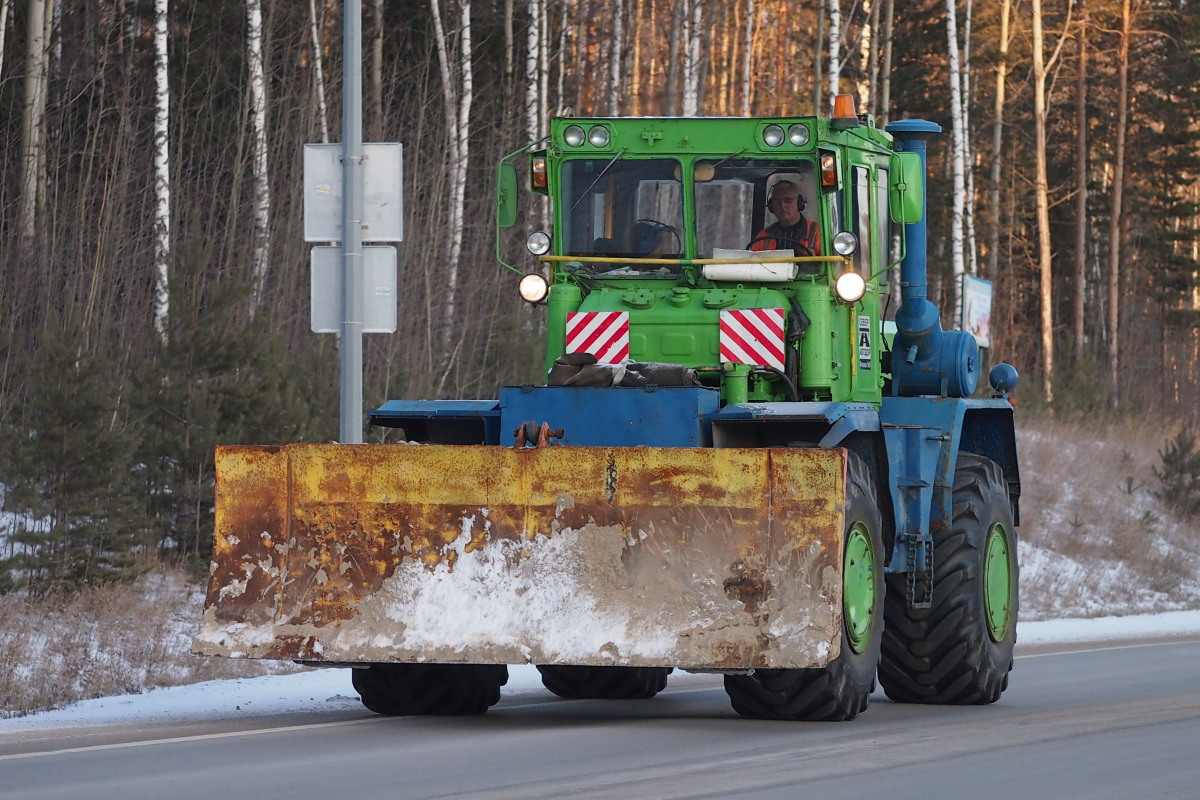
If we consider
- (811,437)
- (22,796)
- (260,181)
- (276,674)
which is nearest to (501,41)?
(260,181)

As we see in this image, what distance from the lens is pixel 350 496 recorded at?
32.4ft

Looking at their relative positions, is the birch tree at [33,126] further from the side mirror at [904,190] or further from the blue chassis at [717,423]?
the side mirror at [904,190]

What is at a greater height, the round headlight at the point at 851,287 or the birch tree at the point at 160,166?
the birch tree at the point at 160,166

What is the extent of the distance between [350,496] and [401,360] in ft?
43.5

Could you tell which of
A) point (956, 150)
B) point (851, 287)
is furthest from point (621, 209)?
point (956, 150)

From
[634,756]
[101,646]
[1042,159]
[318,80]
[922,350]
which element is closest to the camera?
[634,756]

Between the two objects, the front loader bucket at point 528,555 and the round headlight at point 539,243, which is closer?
the front loader bucket at point 528,555

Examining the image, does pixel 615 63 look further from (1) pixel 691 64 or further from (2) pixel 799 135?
(2) pixel 799 135

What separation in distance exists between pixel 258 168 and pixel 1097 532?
13.7 metres

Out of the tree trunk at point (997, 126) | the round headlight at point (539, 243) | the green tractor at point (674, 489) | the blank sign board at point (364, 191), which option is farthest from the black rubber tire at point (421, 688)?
the tree trunk at point (997, 126)

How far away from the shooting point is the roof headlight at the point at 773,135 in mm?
11453

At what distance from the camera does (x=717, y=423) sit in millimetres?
10312

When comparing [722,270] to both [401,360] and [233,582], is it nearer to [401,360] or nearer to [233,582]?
[233,582]

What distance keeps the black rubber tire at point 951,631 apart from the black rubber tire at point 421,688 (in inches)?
103
